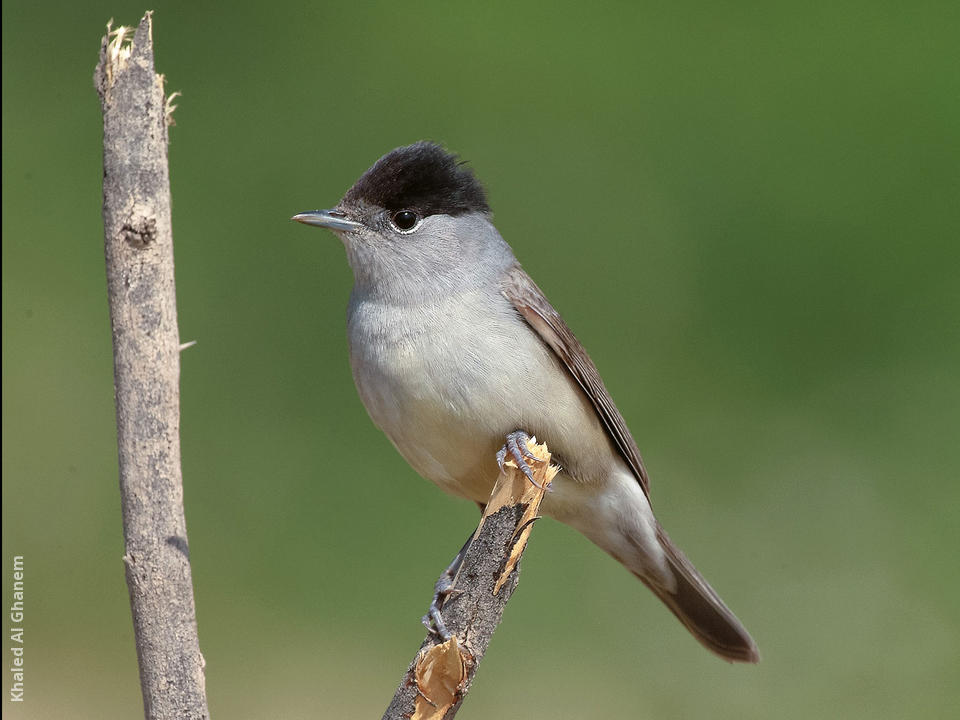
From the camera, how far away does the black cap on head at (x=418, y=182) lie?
146 inches

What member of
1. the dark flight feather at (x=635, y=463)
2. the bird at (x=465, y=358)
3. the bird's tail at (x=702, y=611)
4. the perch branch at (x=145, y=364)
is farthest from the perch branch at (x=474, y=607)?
the bird's tail at (x=702, y=611)

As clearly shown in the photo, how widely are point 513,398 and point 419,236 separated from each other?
2.32 feet

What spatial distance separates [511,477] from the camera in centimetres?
314

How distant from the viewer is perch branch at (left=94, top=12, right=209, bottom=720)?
274 cm

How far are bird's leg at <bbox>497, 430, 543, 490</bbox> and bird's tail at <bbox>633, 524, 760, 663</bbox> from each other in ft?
3.17

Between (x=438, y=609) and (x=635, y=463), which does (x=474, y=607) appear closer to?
(x=438, y=609)

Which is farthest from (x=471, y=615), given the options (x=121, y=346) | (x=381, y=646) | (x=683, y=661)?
(x=683, y=661)

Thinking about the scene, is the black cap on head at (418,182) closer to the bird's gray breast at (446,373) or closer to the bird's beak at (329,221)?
the bird's beak at (329,221)

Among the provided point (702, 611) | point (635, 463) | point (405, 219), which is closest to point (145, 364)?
point (405, 219)

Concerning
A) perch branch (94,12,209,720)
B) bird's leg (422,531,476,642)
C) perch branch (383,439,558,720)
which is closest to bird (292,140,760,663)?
perch branch (383,439,558,720)

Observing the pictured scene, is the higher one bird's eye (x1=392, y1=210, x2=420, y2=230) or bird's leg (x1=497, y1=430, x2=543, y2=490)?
bird's eye (x1=392, y1=210, x2=420, y2=230)

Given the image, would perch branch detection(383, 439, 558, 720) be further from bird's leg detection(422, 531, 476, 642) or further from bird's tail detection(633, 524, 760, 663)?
bird's tail detection(633, 524, 760, 663)

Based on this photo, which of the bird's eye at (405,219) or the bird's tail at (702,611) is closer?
the bird's eye at (405,219)

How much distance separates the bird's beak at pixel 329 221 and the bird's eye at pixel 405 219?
0.41ft
